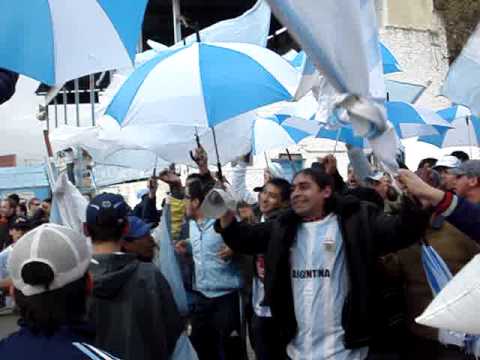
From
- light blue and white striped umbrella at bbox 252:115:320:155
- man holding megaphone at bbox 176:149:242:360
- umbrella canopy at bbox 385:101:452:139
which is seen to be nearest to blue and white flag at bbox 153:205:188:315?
man holding megaphone at bbox 176:149:242:360

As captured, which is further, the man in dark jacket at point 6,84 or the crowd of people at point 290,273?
the man in dark jacket at point 6,84

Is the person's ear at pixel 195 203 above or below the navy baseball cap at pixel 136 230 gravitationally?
below

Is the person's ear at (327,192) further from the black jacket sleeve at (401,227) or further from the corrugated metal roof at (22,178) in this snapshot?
the corrugated metal roof at (22,178)

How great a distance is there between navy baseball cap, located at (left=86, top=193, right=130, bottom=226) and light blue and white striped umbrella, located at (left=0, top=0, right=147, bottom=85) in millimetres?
615

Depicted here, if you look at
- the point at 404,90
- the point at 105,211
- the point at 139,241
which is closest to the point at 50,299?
the point at 105,211

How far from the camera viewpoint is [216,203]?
477 cm

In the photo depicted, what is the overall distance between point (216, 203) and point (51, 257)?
86.7 inches

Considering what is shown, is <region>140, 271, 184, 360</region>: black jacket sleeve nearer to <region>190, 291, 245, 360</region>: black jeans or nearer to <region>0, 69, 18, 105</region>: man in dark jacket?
<region>0, 69, 18, 105</region>: man in dark jacket

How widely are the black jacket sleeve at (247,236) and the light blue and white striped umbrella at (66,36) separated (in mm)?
1294

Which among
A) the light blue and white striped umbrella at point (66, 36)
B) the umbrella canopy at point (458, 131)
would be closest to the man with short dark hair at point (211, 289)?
the light blue and white striped umbrella at point (66, 36)

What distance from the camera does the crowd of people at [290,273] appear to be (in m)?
2.60

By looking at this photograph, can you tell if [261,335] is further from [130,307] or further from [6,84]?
[6,84]

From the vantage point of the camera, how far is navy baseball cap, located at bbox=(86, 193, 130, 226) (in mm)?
4195

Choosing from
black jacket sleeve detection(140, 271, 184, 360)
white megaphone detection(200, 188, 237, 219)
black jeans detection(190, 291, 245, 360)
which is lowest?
black jeans detection(190, 291, 245, 360)
